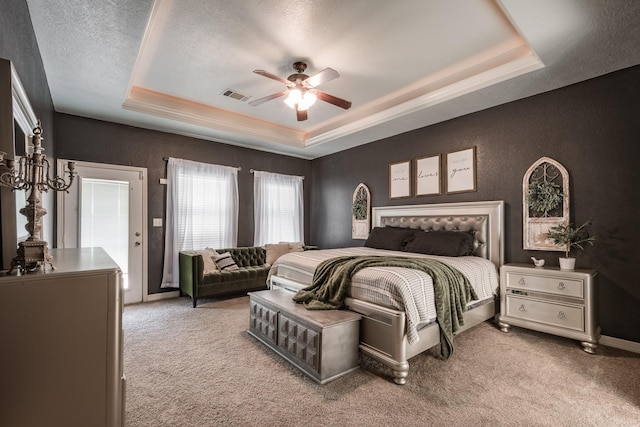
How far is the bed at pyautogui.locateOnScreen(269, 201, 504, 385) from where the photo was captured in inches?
93.3

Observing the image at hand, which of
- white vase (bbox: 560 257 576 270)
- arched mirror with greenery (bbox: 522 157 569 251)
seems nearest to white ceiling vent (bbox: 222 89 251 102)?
arched mirror with greenery (bbox: 522 157 569 251)

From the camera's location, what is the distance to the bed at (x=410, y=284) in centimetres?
237

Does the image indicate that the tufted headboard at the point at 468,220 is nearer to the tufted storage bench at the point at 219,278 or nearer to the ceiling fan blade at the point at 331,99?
the ceiling fan blade at the point at 331,99

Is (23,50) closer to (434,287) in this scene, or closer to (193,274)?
(193,274)

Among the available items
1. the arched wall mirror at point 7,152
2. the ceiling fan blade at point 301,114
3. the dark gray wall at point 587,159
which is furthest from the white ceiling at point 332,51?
the arched wall mirror at point 7,152

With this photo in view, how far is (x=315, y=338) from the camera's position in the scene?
2.35 meters

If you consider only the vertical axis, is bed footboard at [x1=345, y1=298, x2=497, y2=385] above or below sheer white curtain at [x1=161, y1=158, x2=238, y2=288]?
below

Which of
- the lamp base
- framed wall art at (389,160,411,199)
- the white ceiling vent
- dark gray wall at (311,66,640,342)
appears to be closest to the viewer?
the lamp base

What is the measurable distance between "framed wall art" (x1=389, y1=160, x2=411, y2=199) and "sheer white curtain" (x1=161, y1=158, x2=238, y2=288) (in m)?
2.82

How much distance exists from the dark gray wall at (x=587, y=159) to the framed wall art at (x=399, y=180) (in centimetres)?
55

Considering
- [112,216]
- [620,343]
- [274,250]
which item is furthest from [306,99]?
[620,343]

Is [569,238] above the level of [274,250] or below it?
above

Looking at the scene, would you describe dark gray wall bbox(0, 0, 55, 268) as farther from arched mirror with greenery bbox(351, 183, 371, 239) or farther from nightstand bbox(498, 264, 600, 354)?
arched mirror with greenery bbox(351, 183, 371, 239)

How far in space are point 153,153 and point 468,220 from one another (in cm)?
484
